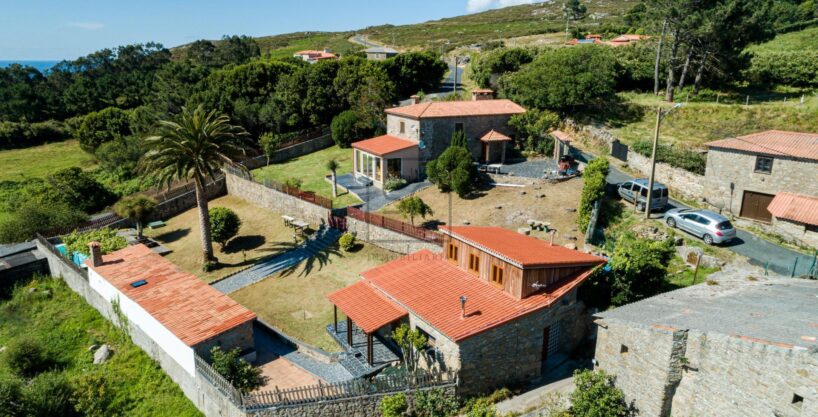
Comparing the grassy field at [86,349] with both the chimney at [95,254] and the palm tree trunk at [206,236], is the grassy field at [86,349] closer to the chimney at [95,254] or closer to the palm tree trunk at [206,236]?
the chimney at [95,254]

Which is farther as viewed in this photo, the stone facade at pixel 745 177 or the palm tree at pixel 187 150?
the palm tree at pixel 187 150

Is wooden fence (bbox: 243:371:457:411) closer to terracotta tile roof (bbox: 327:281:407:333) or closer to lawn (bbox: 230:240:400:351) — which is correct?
terracotta tile roof (bbox: 327:281:407:333)

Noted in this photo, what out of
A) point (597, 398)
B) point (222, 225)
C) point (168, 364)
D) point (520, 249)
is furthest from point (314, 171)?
point (597, 398)

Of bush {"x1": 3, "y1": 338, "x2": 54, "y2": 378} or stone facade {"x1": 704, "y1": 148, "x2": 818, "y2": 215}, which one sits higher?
stone facade {"x1": 704, "y1": 148, "x2": 818, "y2": 215}

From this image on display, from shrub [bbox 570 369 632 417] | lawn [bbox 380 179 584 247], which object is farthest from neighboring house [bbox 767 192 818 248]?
shrub [bbox 570 369 632 417]

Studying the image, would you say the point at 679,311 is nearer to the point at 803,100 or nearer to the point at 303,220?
the point at 303,220

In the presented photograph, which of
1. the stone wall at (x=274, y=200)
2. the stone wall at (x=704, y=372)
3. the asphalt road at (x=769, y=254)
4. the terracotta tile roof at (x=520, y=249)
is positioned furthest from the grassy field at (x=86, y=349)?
the asphalt road at (x=769, y=254)

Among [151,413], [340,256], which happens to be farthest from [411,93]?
[151,413]
